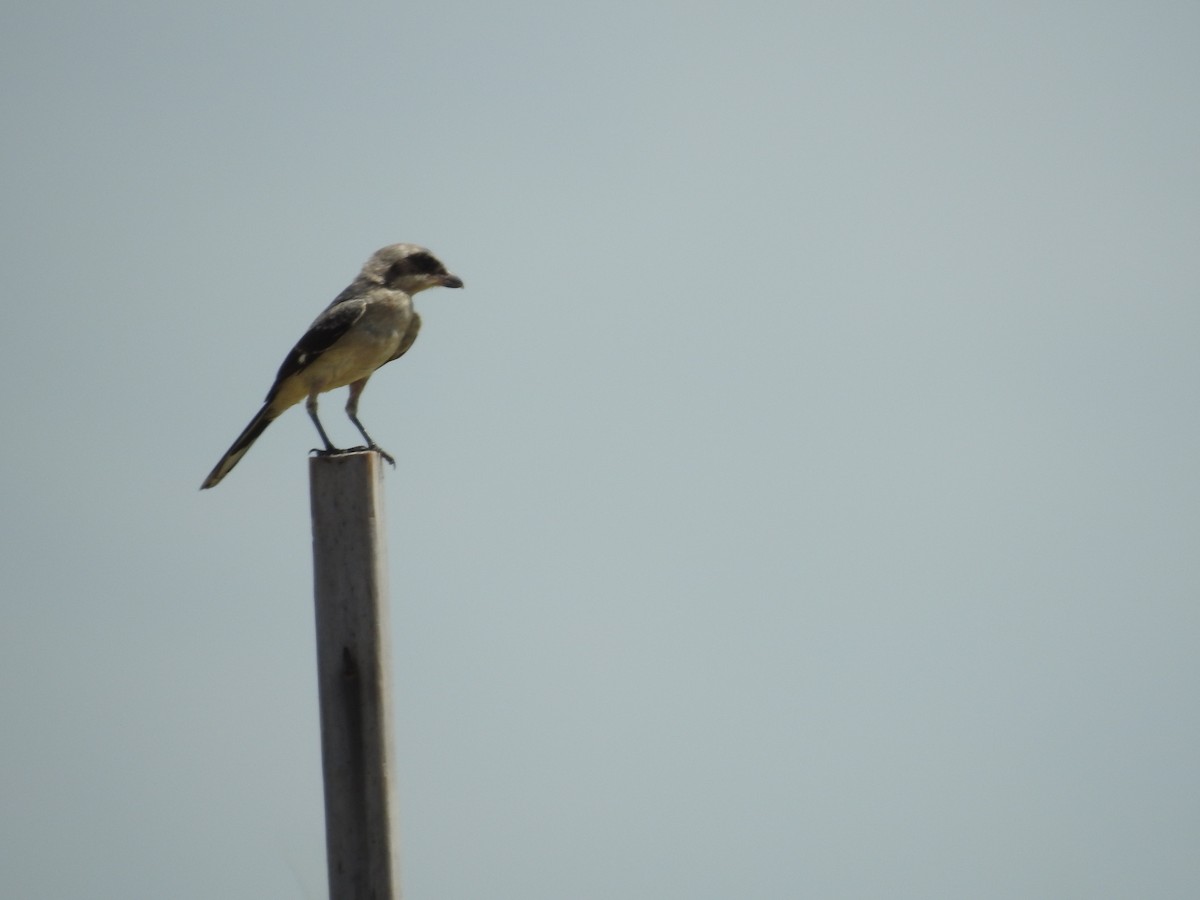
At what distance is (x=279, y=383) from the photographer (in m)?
7.76

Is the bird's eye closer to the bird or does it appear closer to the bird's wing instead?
the bird

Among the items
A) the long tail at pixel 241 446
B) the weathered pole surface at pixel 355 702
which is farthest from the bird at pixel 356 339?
the weathered pole surface at pixel 355 702

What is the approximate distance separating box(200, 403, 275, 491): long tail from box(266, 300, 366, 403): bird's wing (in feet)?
1.18

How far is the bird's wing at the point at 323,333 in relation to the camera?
25.0 feet

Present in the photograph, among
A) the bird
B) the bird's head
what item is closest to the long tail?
the bird

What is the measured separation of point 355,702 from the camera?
14.6ft

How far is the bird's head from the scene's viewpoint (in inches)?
314

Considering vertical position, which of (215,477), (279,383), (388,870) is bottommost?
(388,870)

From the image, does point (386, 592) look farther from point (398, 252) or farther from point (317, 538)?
point (398, 252)

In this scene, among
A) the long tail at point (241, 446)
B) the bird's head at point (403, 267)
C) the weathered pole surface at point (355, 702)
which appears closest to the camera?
the weathered pole surface at point (355, 702)

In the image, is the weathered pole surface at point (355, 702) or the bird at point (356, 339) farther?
the bird at point (356, 339)

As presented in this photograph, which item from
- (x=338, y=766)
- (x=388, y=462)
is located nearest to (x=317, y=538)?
(x=338, y=766)

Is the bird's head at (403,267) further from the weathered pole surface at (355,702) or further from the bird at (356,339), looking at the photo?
the weathered pole surface at (355,702)

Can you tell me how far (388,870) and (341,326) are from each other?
3925mm
